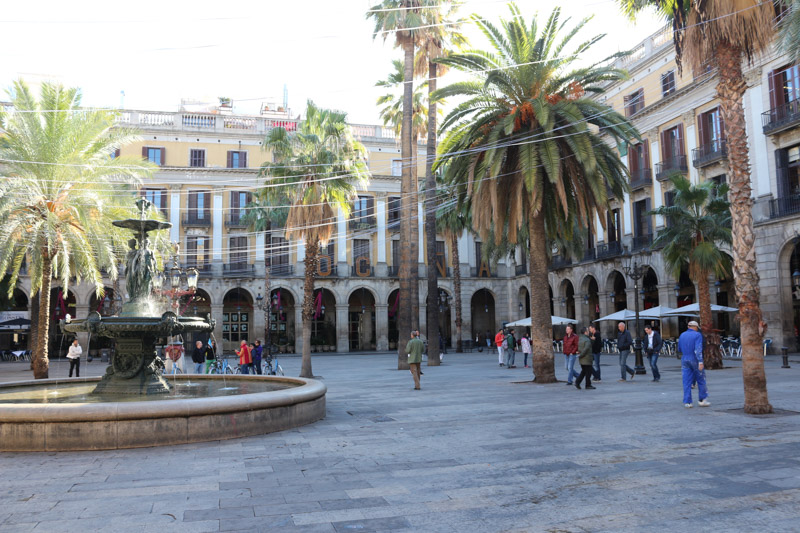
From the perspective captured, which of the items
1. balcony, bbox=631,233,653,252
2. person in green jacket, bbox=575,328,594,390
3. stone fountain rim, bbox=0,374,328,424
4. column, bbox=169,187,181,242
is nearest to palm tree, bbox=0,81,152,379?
stone fountain rim, bbox=0,374,328,424

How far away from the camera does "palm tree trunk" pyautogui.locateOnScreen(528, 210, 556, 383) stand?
16203mm

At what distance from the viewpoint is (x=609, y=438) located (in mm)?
8164

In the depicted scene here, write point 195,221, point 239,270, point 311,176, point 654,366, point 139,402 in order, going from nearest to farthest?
point 139,402, point 654,366, point 311,176, point 195,221, point 239,270

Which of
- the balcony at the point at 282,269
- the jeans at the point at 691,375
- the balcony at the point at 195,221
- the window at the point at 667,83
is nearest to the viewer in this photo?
the jeans at the point at 691,375

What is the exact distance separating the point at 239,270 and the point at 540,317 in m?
30.0

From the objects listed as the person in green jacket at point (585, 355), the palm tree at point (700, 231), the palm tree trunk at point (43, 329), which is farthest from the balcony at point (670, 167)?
the palm tree trunk at point (43, 329)

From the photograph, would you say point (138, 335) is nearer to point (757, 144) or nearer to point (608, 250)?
point (757, 144)

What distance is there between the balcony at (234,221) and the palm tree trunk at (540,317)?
28932mm

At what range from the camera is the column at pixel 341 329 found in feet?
143

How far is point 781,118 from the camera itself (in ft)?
82.2

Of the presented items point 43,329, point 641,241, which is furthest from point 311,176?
point 641,241

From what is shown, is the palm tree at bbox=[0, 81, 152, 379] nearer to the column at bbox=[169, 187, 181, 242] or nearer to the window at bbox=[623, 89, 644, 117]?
the column at bbox=[169, 187, 181, 242]

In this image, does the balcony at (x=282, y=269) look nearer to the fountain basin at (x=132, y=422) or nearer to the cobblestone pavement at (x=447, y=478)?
the cobblestone pavement at (x=447, y=478)

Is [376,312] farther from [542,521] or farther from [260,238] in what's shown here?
[542,521]
